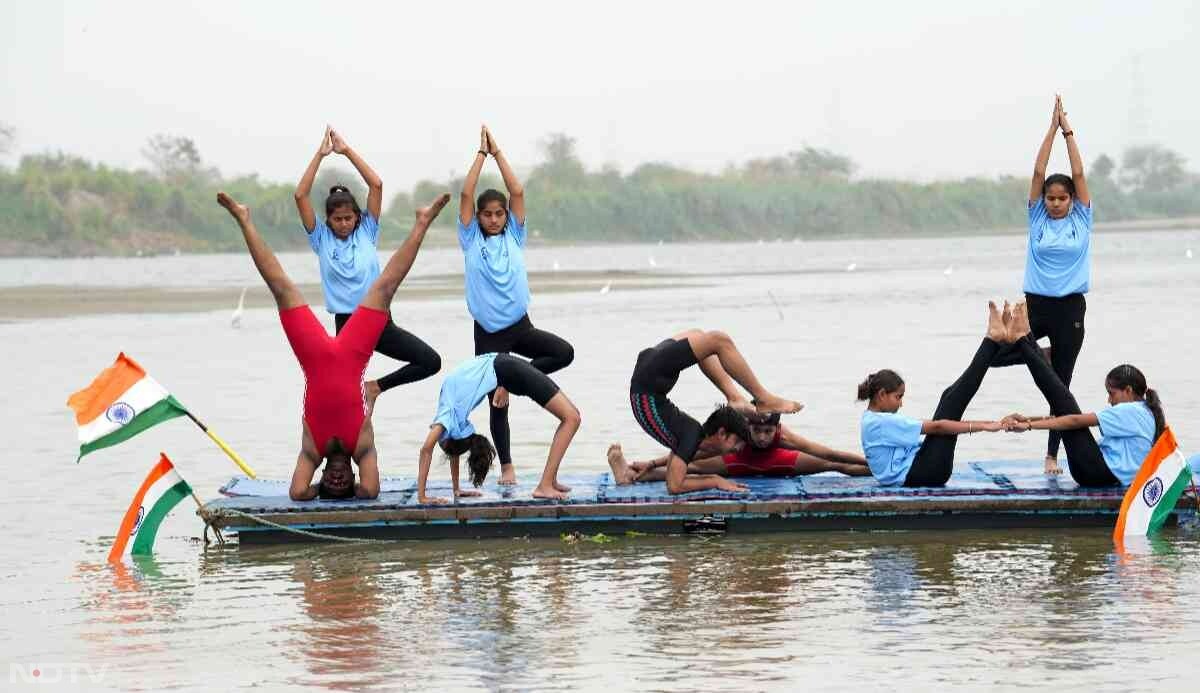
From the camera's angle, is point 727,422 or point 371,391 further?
point 371,391

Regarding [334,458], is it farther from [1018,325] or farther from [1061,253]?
[1061,253]

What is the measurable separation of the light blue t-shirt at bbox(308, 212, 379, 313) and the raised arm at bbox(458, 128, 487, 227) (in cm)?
65

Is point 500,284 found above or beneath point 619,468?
above

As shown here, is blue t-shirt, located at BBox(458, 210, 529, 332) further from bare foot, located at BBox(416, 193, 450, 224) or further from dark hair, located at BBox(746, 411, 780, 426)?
dark hair, located at BBox(746, 411, 780, 426)

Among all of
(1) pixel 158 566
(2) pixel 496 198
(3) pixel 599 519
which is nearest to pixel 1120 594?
(3) pixel 599 519

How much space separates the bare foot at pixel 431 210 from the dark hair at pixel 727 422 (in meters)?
2.22

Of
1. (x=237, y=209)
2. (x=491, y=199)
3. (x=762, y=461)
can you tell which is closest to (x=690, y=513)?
(x=762, y=461)

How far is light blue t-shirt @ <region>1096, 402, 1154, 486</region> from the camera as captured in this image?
11195 mm

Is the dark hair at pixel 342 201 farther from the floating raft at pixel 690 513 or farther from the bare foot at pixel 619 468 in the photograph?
the bare foot at pixel 619 468

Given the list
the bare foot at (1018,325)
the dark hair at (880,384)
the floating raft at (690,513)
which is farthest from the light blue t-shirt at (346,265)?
the bare foot at (1018,325)

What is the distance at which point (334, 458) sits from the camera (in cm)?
1148

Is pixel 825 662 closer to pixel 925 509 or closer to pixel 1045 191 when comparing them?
pixel 925 509

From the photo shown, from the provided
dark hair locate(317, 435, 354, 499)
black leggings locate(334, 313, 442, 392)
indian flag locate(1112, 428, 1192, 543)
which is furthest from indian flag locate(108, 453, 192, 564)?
indian flag locate(1112, 428, 1192, 543)

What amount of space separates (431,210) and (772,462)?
285 centimetres
